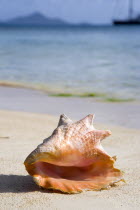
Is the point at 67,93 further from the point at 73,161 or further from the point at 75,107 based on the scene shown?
the point at 73,161

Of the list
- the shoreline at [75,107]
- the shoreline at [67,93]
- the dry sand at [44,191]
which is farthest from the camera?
the shoreline at [67,93]

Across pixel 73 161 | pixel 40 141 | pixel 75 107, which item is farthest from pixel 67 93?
pixel 73 161

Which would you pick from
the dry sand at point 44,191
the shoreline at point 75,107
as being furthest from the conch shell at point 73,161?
the shoreline at point 75,107

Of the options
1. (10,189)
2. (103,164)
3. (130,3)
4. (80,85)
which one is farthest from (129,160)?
(130,3)

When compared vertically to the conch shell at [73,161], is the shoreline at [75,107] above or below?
below

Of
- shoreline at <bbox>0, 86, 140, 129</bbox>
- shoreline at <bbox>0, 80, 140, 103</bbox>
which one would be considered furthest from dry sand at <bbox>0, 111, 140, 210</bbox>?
shoreline at <bbox>0, 80, 140, 103</bbox>

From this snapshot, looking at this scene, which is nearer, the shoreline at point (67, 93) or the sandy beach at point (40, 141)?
the sandy beach at point (40, 141)

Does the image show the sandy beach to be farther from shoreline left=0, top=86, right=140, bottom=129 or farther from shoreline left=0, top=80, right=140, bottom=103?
shoreline left=0, top=80, right=140, bottom=103

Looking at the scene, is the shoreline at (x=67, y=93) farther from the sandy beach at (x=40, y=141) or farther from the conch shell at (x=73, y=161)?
the conch shell at (x=73, y=161)
